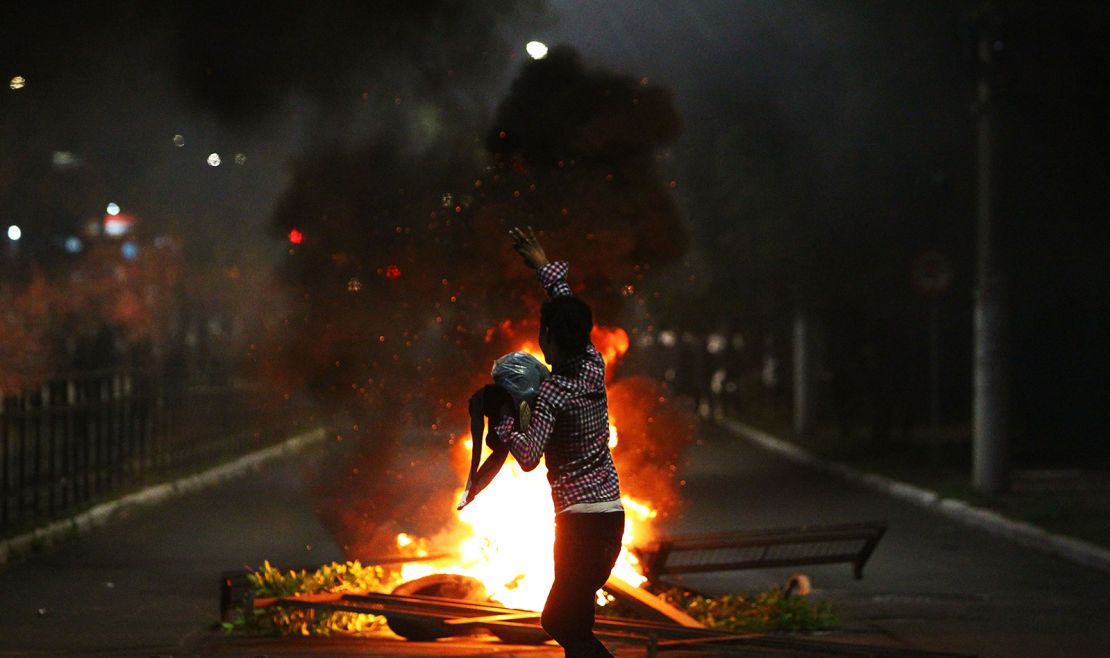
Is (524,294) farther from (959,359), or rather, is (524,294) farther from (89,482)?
(959,359)

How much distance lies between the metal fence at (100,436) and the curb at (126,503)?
0.20m

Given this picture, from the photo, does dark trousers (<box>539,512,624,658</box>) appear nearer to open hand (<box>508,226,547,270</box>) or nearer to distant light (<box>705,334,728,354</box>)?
open hand (<box>508,226,547,270</box>)

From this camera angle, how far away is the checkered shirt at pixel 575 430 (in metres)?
6.29

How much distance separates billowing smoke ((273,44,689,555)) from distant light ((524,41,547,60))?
0.11 metres

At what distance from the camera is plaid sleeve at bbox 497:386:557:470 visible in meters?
6.14

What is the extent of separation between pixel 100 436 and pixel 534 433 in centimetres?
1397

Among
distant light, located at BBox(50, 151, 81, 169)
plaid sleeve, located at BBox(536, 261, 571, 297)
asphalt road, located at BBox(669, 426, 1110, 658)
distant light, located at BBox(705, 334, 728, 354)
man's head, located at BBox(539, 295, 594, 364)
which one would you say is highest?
distant light, located at BBox(50, 151, 81, 169)

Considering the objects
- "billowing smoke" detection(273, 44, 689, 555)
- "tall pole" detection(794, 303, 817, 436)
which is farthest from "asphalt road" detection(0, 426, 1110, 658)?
"tall pole" detection(794, 303, 817, 436)

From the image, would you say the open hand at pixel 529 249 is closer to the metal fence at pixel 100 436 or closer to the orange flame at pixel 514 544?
the orange flame at pixel 514 544

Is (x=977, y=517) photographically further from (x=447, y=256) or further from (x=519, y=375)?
(x=519, y=375)

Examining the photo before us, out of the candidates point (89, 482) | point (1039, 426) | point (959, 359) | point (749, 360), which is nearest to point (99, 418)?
point (89, 482)

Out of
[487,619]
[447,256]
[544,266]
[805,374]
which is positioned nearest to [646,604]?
[487,619]

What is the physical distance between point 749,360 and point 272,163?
30679 millimetres

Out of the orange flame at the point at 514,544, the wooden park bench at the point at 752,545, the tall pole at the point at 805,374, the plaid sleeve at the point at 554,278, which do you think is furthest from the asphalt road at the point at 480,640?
the tall pole at the point at 805,374
